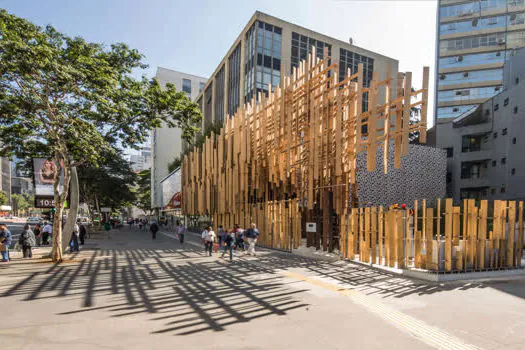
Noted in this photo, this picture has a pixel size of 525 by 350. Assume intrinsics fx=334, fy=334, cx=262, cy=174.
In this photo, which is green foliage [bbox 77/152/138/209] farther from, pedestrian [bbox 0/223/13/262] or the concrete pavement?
the concrete pavement

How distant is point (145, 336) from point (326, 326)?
3.15 metres

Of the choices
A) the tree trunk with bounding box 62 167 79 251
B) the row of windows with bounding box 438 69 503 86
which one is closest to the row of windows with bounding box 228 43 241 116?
the tree trunk with bounding box 62 167 79 251

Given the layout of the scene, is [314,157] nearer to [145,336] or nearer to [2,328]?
[145,336]

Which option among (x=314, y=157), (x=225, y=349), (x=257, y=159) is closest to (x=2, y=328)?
(x=225, y=349)

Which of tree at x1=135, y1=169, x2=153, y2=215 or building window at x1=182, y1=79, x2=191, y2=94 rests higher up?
building window at x1=182, y1=79, x2=191, y2=94

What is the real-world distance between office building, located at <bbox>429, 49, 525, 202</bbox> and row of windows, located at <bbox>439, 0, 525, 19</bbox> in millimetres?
17539

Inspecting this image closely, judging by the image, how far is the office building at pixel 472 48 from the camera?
46.2 m

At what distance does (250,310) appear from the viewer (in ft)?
22.7

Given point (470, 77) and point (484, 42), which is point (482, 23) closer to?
point (484, 42)

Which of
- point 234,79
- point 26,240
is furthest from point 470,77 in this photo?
point 26,240

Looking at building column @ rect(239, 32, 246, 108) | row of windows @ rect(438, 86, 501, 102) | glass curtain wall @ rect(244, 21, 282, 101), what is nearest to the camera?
glass curtain wall @ rect(244, 21, 282, 101)

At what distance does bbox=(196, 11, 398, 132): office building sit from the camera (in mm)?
38125

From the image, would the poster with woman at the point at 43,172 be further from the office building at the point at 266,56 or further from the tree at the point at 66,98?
the office building at the point at 266,56

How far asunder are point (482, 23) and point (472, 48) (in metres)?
3.72
